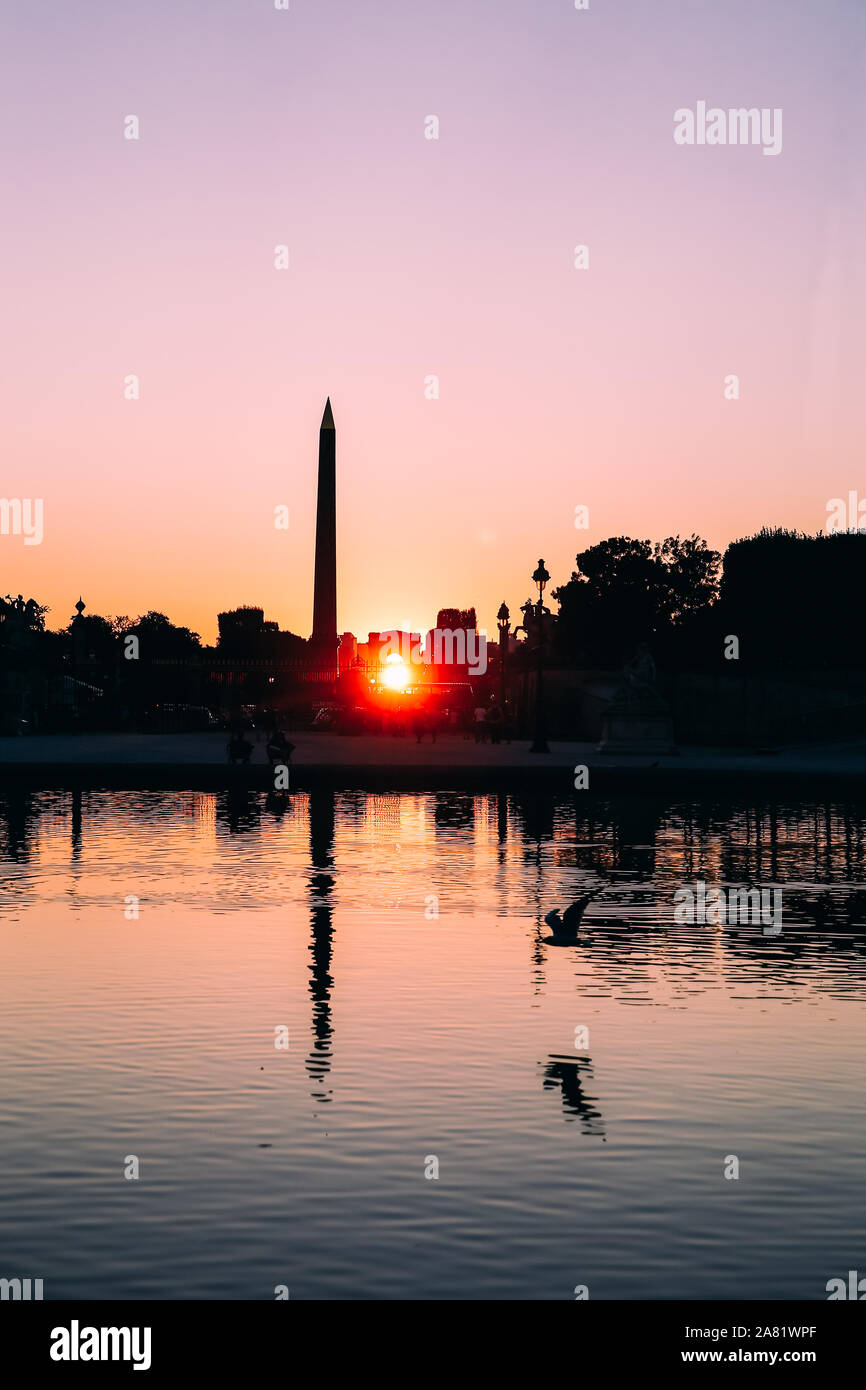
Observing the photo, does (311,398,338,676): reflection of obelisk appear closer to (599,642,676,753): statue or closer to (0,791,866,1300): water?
(599,642,676,753): statue

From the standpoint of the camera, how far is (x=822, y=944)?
51.4 feet

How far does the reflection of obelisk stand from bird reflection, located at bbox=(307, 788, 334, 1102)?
59.5 metres

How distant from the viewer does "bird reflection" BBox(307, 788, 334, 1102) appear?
10555 mm

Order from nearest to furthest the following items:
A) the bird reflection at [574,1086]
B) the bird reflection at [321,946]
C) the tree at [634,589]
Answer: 1. the bird reflection at [574,1086]
2. the bird reflection at [321,946]
3. the tree at [634,589]

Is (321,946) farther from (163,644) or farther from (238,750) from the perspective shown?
(163,644)

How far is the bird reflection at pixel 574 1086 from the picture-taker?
9.19m

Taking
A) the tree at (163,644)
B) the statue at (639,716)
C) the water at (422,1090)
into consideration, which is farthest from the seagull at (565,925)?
the tree at (163,644)

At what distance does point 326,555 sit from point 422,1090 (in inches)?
3242

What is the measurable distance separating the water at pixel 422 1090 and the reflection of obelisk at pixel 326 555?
68.9 m

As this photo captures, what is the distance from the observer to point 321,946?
604 inches

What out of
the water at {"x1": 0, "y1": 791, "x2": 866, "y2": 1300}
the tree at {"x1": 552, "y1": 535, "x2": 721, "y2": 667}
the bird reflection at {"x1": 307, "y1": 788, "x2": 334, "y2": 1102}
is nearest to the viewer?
the water at {"x1": 0, "y1": 791, "x2": 866, "y2": 1300}

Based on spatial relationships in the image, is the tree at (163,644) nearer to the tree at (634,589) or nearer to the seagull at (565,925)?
the tree at (634,589)

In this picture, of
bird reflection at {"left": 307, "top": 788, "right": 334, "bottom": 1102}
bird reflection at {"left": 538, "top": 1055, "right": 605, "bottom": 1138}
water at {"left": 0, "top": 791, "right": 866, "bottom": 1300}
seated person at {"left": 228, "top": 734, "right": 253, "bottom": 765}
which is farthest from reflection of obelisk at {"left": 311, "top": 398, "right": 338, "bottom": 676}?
bird reflection at {"left": 538, "top": 1055, "right": 605, "bottom": 1138}
